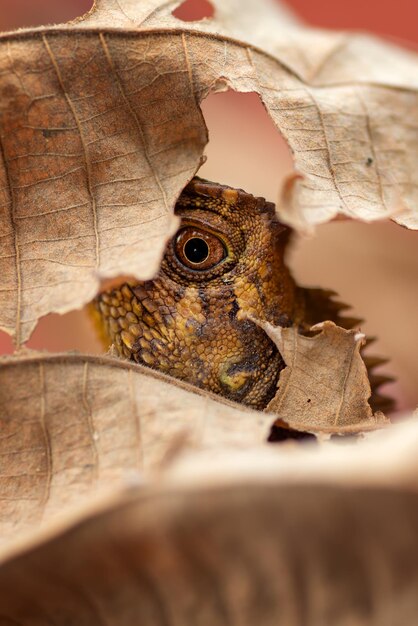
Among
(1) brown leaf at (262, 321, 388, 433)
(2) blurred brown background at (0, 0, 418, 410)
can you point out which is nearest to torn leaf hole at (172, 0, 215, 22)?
(2) blurred brown background at (0, 0, 418, 410)

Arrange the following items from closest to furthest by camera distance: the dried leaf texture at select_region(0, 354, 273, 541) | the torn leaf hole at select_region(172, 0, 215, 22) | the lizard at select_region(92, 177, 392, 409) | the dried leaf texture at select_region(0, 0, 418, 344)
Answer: the dried leaf texture at select_region(0, 354, 273, 541)
the dried leaf texture at select_region(0, 0, 418, 344)
the lizard at select_region(92, 177, 392, 409)
the torn leaf hole at select_region(172, 0, 215, 22)

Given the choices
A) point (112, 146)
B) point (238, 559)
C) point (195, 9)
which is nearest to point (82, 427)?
point (238, 559)

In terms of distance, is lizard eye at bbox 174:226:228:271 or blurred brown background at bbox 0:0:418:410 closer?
lizard eye at bbox 174:226:228:271

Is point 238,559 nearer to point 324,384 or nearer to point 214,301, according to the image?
point 324,384

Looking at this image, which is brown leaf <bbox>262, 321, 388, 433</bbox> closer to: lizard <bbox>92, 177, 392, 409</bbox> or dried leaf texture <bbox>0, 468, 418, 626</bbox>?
lizard <bbox>92, 177, 392, 409</bbox>

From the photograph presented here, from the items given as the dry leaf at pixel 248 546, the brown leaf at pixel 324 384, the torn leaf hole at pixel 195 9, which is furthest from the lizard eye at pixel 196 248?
the torn leaf hole at pixel 195 9

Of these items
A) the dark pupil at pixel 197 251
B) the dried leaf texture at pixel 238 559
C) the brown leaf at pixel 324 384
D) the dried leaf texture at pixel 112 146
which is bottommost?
the dried leaf texture at pixel 238 559

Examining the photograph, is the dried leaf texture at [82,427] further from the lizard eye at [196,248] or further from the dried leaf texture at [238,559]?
the lizard eye at [196,248]
